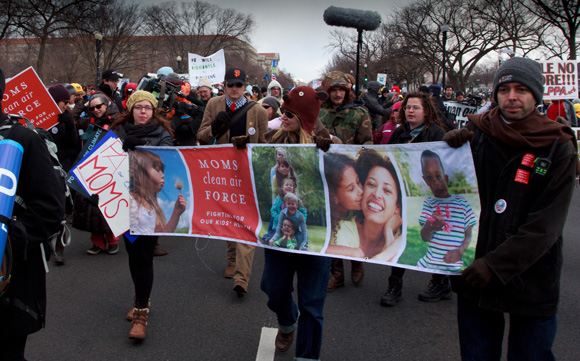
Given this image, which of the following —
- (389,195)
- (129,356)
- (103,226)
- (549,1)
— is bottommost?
(129,356)

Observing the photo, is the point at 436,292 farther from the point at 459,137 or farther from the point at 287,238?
the point at 459,137

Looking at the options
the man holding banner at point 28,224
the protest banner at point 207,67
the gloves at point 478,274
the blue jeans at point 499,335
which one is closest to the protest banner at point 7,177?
the man holding banner at point 28,224

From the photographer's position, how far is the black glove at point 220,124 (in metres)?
4.87

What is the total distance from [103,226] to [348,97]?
3.23m

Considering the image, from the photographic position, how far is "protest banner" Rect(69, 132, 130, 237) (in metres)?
3.71

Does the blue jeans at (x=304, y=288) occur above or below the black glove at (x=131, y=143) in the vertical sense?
below

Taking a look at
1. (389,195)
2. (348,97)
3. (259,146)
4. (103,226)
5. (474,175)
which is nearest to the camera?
(474,175)

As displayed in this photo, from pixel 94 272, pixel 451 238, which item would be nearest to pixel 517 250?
pixel 451 238

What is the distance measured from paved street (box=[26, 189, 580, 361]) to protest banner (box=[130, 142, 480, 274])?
0.88m

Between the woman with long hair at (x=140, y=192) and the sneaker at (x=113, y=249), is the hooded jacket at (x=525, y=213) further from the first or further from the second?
the sneaker at (x=113, y=249)

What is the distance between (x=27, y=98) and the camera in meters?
5.86

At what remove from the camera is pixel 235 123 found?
4949mm

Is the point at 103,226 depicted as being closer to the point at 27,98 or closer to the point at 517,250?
the point at 27,98

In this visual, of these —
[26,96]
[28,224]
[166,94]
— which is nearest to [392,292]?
[28,224]
